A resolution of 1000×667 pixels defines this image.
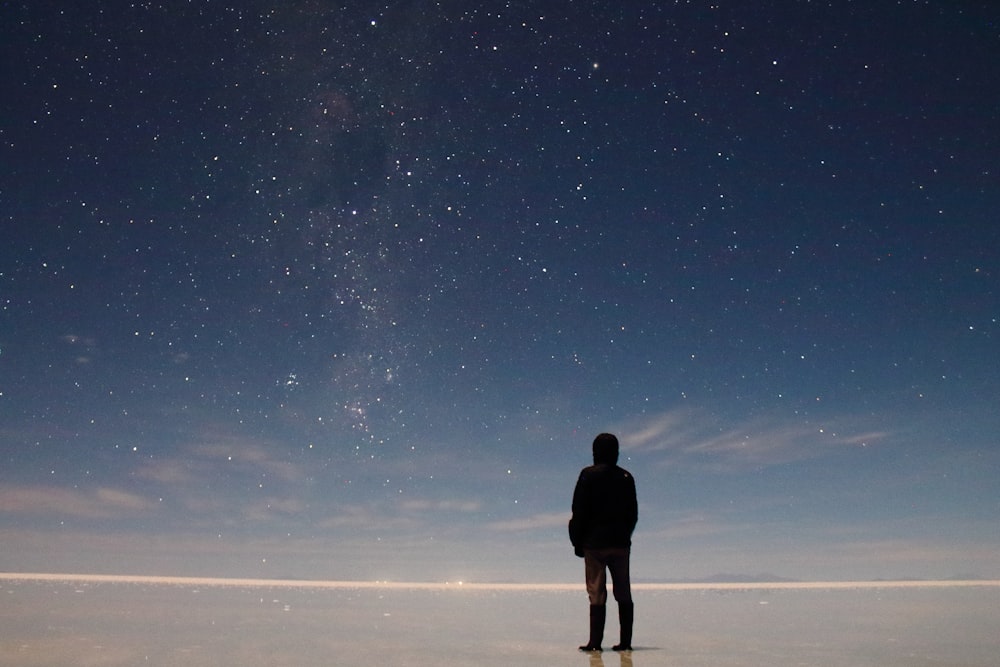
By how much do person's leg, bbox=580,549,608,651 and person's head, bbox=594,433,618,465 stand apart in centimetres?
100

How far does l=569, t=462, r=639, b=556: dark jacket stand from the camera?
26.1ft

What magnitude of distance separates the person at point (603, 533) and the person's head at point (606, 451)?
0.23 feet

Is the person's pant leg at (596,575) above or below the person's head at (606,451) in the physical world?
below

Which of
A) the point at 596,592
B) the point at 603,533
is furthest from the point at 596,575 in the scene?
the point at 603,533

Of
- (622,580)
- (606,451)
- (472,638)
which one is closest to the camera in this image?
(622,580)

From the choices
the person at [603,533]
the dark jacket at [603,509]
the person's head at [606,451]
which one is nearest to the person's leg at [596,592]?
the person at [603,533]

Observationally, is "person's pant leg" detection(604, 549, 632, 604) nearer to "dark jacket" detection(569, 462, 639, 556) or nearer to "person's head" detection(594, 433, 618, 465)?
"dark jacket" detection(569, 462, 639, 556)

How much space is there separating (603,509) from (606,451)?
664 mm

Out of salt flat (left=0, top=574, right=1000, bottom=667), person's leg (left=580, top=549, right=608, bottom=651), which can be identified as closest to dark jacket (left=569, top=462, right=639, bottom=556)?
person's leg (left=580, top=549, right=608, bottom=651)

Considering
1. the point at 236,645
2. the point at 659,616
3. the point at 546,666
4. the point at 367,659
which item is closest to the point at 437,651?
the point at 367,659

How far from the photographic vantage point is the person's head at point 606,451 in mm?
8258

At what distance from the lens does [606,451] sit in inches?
326

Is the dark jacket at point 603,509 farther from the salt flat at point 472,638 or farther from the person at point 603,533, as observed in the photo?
the salt flat at point 472,638

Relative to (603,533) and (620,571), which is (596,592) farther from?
→ (603,533)
